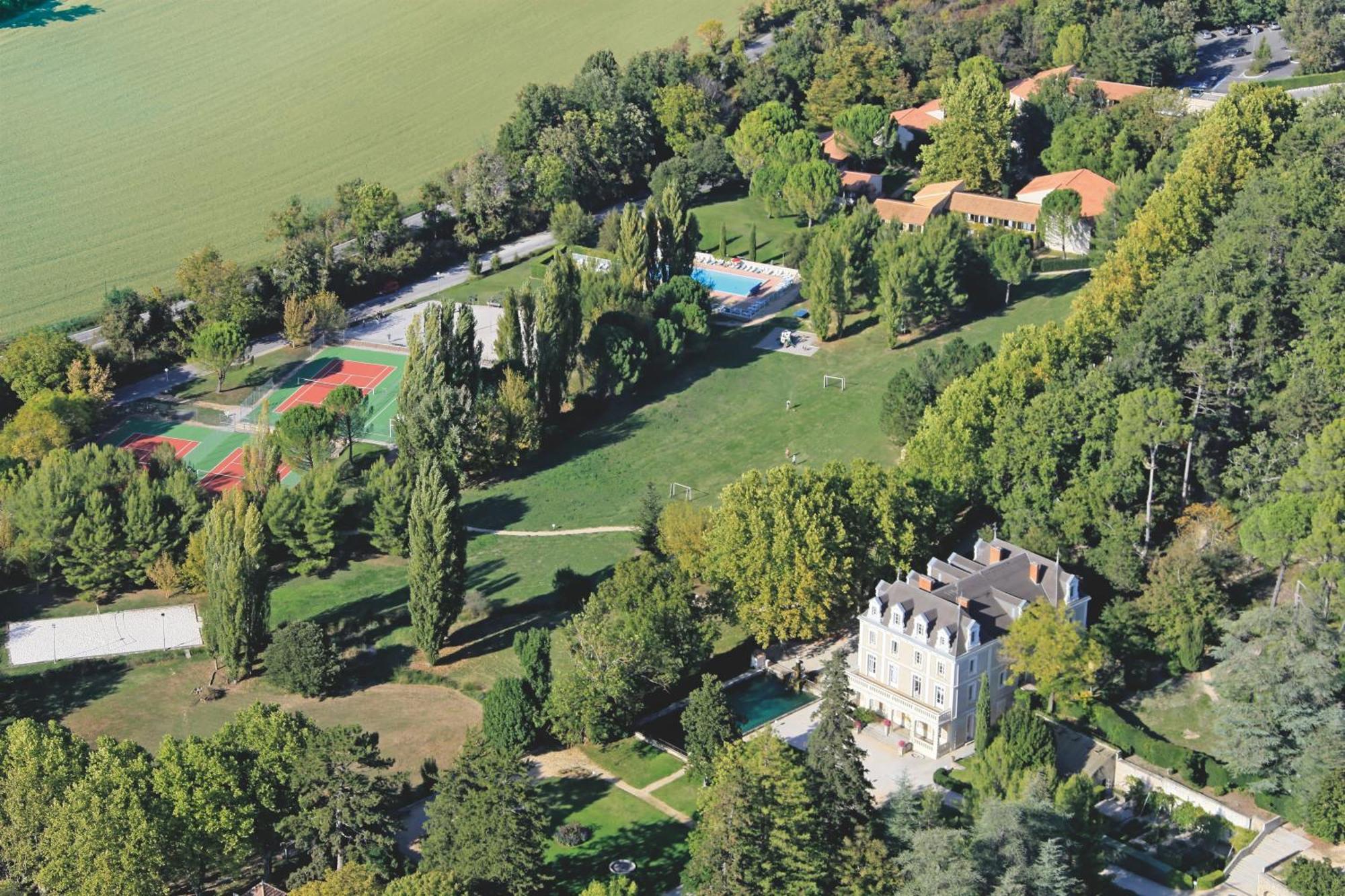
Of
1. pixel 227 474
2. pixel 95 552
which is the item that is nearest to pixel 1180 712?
pixel 95 552

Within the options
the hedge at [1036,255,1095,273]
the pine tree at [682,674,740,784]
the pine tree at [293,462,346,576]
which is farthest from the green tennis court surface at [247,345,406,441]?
the hedge at [1036,255,1095,273]

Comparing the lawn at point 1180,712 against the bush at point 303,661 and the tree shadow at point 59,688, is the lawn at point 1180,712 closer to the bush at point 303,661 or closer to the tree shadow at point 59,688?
the bush at point 303,661

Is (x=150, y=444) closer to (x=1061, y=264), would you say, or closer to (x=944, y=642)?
(x=944, y=642)

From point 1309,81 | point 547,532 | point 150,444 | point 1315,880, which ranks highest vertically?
point 1309,81

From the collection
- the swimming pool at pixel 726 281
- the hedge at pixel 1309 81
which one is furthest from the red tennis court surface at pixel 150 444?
the hedge at pixel 1309 81

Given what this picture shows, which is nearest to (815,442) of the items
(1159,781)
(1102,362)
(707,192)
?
(1102,362)

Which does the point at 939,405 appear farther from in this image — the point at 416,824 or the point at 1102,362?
the point at 416,824
